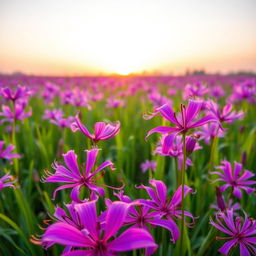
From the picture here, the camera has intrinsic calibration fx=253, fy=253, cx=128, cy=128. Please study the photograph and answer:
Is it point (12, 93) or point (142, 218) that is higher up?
point (12, 93)

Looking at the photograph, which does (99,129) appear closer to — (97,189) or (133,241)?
(97,189)

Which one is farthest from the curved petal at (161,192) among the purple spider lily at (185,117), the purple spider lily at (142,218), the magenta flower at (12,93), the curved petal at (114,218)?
the magenta flower at (12,93)

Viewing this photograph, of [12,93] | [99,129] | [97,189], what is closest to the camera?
[97,189]

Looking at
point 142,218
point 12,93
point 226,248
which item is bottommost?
point 226,248

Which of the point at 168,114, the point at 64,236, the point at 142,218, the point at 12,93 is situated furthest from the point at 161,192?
the point at 12,93

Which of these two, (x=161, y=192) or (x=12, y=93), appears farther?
(x=12, y=93)

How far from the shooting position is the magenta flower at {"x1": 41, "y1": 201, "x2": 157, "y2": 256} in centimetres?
44

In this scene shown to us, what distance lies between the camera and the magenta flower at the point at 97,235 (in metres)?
0.44

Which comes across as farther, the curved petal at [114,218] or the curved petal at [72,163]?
the curved petal at [72,163]

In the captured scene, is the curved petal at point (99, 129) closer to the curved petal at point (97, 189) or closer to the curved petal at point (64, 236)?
the curved petal at point (97, 189)

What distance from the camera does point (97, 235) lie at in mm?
510

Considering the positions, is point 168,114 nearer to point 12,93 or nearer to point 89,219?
point 89,219

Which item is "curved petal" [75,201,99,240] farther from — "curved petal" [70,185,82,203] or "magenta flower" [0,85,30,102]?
"magenta flower" [0,85,30,102]

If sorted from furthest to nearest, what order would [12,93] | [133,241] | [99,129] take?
1. [12,93]
2. [99,129]
3. [133,241]
